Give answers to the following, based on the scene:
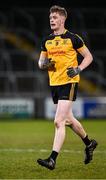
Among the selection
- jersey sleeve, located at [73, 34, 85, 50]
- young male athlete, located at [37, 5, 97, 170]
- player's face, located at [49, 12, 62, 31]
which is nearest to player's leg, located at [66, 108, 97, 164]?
young male athlete, located at [37, 5, 97, 170]

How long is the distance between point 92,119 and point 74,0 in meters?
Answer: 8.10

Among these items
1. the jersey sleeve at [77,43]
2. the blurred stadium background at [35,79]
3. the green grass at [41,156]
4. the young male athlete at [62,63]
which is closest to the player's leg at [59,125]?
the young male athlete at [62,63]

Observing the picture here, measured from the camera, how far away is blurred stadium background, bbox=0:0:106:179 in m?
17.0

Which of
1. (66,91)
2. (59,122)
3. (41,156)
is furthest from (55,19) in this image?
(41,156)

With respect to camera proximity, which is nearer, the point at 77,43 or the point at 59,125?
the point at 59,125

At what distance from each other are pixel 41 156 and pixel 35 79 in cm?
1452

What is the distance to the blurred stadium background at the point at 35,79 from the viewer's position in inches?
668

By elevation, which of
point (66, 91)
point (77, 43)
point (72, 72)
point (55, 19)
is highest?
point (55, 19)

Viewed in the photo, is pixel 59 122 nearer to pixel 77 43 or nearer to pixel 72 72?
pixel 72 72

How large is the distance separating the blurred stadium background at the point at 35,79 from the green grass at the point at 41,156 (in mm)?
23

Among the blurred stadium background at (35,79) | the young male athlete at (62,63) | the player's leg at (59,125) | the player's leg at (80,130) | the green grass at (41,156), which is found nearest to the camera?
the green grass at (41,156)

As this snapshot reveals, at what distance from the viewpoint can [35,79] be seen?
84.3 feet

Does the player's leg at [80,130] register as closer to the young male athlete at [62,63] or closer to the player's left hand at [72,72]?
the young male athlete at [62,63]

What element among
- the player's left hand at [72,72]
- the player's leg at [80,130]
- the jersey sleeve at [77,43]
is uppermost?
the jersey sleeve at [77,43]
